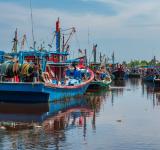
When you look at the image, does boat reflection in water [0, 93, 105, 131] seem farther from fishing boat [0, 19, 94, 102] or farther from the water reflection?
fishing boat [0, 19, 94, 102]

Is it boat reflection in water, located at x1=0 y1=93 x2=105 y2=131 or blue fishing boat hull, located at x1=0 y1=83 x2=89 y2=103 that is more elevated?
blue fishing boat hull, located at x1=0 y1=83 x2=89 y2=103

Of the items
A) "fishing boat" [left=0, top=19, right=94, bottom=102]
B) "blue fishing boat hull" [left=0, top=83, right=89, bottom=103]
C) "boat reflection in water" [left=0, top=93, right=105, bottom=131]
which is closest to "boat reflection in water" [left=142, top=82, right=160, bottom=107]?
"fishing boat" [left=0, top=19, right=94, bottom=102]

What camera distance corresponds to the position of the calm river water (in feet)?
55.6

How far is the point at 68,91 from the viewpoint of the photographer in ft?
124

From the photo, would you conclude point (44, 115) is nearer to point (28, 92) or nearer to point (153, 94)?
point (28, 92)

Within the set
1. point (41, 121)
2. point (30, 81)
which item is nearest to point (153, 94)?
point (30, 81)

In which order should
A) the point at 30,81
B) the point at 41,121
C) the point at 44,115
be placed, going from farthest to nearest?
the point at 30,81, the point at 44,115, the point at 41,121

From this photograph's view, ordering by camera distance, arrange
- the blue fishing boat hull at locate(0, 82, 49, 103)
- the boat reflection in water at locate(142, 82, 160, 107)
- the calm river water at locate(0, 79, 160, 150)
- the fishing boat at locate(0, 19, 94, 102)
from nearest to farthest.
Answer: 1. the calm river water at locate(0, 79, 160, 150)
2. the blue fishing boat hull at locate(0, 82, 49, 103)
3. the fishing boat at locate(0, 19, 94, 102)
4. the boat reflection in water at locate(142, 82, 160, 107)

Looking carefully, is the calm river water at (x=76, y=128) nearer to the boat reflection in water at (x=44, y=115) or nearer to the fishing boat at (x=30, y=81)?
the boat reflection in water at (x=44, y=115)

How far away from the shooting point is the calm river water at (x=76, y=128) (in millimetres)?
16938

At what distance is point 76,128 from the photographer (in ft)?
69.9

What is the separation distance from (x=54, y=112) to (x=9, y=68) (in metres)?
5.61

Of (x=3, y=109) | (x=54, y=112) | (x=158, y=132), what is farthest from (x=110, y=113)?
(x=158, y=132)

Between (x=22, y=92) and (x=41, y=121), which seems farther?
(x=22, y=92)
